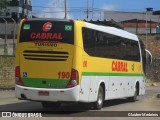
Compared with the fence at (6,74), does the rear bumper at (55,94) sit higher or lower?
higher

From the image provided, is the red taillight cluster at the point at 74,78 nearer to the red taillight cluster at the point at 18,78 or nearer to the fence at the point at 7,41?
the red taillight cluster at the point at 18,78

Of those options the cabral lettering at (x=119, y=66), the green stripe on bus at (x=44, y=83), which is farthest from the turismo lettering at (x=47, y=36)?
the cabral lettering at (x=119, y=66)

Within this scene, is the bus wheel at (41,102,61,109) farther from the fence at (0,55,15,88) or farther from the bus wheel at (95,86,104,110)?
the fence at (0,55,15,88)

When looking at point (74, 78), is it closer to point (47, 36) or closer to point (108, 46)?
point (47, 36)

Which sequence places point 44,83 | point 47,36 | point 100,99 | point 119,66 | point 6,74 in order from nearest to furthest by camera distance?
point 44,83, point 47,36, point 100,99, point 119,66, point 6,74

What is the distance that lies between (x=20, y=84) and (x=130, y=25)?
101 meters

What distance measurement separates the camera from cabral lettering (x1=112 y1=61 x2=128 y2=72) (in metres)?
21.0

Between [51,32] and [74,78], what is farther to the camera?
[51,32]

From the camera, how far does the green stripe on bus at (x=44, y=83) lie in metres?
16.8

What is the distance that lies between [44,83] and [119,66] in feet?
18.8

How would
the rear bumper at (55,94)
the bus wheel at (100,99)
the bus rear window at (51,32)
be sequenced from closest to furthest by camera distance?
the rear bumper at (55,94) < the bus rear window at (51,32) < the bus wheel at (100,99)

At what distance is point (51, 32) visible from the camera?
17125mm

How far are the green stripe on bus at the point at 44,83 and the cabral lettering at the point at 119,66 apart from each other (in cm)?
456

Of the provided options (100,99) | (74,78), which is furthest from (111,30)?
(74,78)
